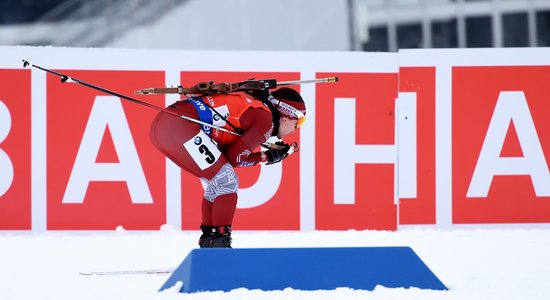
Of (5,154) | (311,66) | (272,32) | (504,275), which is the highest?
(272,32)

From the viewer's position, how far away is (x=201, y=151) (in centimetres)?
495

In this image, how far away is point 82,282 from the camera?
4.19 m

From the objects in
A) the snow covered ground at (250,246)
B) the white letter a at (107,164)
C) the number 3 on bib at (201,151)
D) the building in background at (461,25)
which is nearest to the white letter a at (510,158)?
the snow covered ground at (250,246)

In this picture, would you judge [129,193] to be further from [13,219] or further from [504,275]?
[504,275]

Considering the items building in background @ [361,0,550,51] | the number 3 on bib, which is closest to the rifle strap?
the number 3 on bib

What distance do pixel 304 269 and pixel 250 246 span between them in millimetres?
1902

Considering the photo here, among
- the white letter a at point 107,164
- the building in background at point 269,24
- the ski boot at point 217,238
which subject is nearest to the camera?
the ski boot at point 217,238

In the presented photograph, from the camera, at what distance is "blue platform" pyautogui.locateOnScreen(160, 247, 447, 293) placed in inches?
146

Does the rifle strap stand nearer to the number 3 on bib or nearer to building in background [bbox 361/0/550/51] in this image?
the number 3 on bib

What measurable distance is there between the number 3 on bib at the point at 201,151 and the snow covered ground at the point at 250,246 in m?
0.59

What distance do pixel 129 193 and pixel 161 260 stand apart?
1.49 metres

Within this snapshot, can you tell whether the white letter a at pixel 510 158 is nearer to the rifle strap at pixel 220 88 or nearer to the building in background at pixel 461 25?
the rifle strap at pixel 220 88

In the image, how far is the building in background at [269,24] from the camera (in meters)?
12.1

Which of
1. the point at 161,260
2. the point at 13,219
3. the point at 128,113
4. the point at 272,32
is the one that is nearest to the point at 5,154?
the point at 13,219
